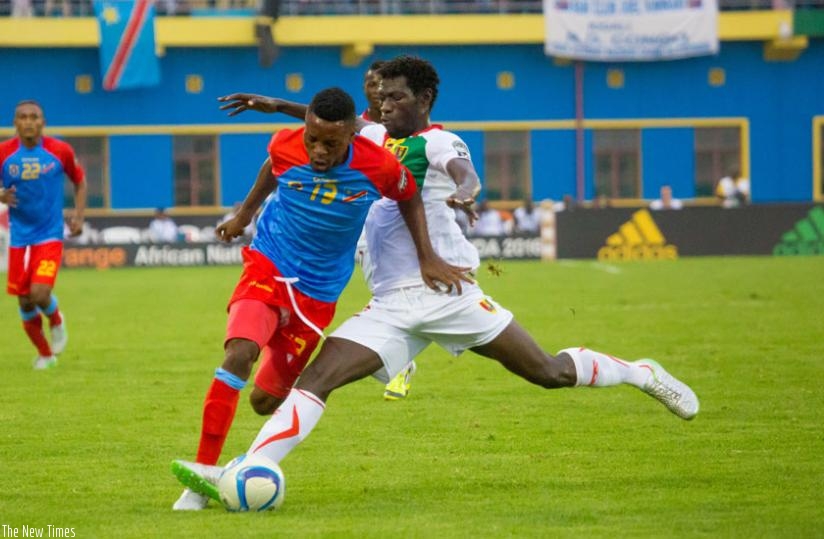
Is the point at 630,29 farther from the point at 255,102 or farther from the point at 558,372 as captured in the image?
the point at 558,372

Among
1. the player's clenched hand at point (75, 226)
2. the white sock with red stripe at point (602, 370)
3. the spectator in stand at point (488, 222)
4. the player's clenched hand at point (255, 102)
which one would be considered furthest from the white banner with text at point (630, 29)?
the player's clenched hand at point (255, 102)

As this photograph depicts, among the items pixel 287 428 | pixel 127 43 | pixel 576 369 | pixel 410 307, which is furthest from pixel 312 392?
pixel 127 43

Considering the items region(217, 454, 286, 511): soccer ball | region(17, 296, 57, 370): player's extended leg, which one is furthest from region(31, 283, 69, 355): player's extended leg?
region(217, 454, 286, 511): soccer ball

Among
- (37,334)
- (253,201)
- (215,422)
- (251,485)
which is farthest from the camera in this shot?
(37,334)

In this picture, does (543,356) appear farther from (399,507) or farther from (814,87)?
(814,87)

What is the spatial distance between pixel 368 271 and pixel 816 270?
22.4 metres

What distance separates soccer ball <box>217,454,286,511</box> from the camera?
7320 millimetres

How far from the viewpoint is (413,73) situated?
809 centimetres

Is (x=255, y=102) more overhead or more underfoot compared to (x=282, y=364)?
more overhead

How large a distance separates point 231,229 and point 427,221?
1041mm

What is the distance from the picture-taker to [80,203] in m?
15.3

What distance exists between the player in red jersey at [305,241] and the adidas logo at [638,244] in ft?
92.4

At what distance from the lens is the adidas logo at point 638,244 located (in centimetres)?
3584

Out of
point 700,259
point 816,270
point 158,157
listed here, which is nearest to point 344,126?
point 816,270
